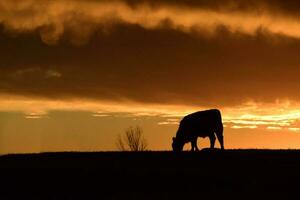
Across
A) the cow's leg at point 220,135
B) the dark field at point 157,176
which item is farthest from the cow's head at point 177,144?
the dark field at point 157,176

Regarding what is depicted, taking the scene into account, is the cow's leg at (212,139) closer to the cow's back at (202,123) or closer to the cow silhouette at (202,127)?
the cow silhouette at (202,127)

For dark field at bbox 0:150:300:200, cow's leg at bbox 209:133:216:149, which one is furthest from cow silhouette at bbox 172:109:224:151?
dark field at bbox 0:150:300:200

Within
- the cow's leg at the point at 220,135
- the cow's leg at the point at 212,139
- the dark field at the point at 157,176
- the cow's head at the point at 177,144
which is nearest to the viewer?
the dark field at the point at 157,176

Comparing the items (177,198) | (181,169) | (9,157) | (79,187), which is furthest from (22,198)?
(9,157)

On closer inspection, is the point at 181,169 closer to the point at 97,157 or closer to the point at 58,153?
the point at 97,157

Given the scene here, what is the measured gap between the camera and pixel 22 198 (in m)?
24.8

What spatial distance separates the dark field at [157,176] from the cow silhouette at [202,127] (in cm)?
562

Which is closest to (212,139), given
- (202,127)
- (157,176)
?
(202,127)

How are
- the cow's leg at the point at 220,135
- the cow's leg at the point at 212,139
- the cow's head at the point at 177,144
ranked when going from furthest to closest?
the cow's head at the point at 177,144 → the cow's leg at the point at 220,135 → the cow's leg at the point at 212,139

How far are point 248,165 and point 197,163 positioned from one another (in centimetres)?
286

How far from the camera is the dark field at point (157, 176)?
2469cm

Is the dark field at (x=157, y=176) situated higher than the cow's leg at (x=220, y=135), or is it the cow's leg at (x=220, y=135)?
the cow's leg at (x=220, y=135)

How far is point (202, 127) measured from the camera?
44.2 m

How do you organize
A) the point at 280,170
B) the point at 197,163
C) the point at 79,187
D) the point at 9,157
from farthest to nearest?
the point at 9,157, the point at 197,163, the point at 280,170, the point at 79,187
